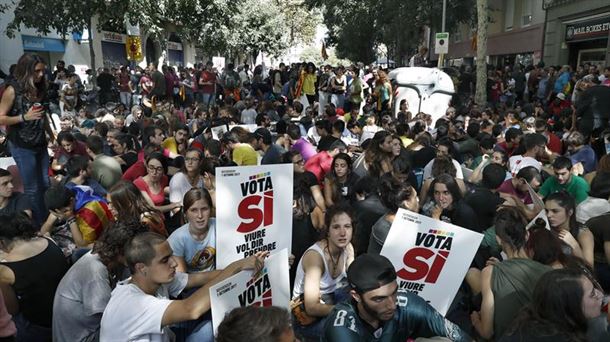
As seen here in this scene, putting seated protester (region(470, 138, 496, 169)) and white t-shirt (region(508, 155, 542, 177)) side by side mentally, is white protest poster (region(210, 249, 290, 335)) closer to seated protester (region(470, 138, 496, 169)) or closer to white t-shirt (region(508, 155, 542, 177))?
white t-shirt (region(508, 155, 542, 177))

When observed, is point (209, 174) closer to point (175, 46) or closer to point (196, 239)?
point (196, 239)

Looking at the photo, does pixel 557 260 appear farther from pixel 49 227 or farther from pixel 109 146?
pixel 109 146

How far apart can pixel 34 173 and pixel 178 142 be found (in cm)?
249

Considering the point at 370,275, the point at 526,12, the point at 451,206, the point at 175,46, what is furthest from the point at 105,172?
the point at 175,46

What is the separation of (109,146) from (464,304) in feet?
18.4

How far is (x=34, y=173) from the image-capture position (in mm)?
5754

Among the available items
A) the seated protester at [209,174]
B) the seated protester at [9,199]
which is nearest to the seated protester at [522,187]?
the seated protester at [209,174]

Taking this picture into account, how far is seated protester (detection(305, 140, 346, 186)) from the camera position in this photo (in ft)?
22.4

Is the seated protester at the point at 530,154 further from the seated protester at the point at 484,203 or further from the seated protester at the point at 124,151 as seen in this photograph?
the seated protester at the point at 124,151

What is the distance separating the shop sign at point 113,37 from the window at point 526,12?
20.9 meters

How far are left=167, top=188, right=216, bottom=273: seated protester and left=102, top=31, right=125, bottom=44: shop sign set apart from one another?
25.4 m

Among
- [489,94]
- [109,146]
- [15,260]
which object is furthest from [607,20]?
[15,260]

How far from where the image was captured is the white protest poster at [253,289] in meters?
2.81

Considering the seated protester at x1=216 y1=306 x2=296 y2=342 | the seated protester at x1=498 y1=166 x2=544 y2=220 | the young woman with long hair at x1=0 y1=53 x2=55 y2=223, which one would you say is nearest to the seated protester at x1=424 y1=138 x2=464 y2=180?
the seated protester at x1=498 y1=166 x2=544 y2=220
